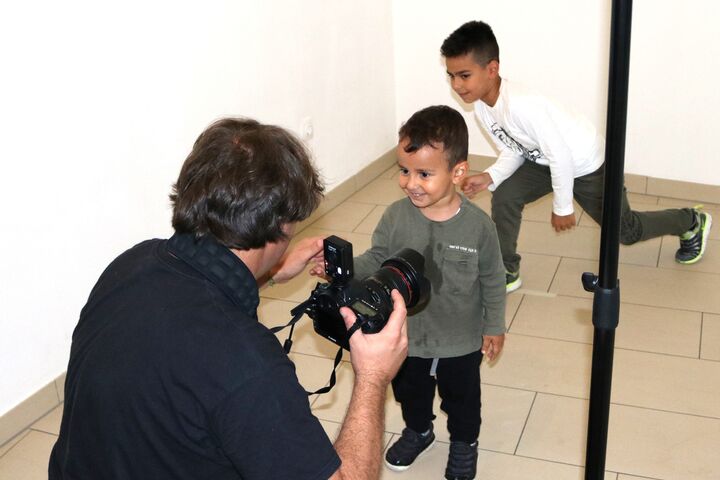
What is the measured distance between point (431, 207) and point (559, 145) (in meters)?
1.14

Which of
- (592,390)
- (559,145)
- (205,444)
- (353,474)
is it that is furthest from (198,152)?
(559,145)

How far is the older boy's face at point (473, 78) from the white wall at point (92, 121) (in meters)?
0.95

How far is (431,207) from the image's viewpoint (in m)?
2.24

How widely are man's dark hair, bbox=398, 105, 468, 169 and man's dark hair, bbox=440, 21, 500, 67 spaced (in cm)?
111

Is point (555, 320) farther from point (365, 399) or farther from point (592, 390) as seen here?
point (592, 390)

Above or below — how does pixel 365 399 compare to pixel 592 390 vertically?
below

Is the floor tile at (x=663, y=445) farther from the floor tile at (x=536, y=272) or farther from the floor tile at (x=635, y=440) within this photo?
the floor tile at (x=536, y=272)

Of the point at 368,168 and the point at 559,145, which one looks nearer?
the point at 559,145

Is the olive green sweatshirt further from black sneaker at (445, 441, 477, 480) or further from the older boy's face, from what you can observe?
the older boy's face

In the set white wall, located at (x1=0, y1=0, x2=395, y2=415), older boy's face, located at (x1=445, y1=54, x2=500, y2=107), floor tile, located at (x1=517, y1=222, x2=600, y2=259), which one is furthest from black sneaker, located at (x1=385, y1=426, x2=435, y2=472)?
floor tile, located at (x1=517, y1=222, x2=600, y2=259)

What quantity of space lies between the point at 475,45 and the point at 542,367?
1.22 meters

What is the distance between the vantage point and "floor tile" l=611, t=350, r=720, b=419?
276cm

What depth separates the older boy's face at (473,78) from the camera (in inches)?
129

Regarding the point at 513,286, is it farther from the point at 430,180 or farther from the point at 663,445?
the point at 430,180
